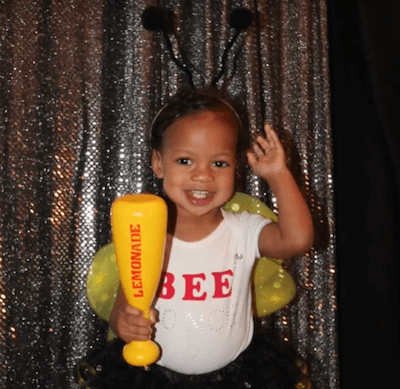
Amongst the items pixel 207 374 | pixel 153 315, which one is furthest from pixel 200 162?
pixel 207 374

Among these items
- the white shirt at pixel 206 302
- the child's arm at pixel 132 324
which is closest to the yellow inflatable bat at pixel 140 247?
the child's arm at pixel 132 324

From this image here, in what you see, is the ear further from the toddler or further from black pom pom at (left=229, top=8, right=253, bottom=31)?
black pom pom at (left=229, top=8, right=253, bottom=31)

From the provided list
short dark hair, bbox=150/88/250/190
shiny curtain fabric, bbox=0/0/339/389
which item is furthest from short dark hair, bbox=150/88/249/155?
shiny curtain fabric, bbox=0/0/339/389

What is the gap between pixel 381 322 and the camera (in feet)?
5.20

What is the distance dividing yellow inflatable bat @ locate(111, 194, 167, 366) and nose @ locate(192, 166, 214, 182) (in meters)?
0.13

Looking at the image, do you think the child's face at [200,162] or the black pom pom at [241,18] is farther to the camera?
the black pom pom at [241,18]

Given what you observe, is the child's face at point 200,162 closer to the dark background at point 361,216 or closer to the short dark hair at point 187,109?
the short dark hair at point 187,109

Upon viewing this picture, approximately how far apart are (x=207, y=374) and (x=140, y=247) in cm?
33

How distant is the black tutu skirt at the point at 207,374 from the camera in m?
1.22

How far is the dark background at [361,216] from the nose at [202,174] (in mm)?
476

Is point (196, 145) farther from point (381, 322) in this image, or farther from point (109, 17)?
point (381, 322)

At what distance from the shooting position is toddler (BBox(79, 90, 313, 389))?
1.18 metres

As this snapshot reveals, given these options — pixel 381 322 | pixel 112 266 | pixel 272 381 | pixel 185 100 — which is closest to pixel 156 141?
pixel 185 100

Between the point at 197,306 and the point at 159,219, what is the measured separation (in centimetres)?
24
